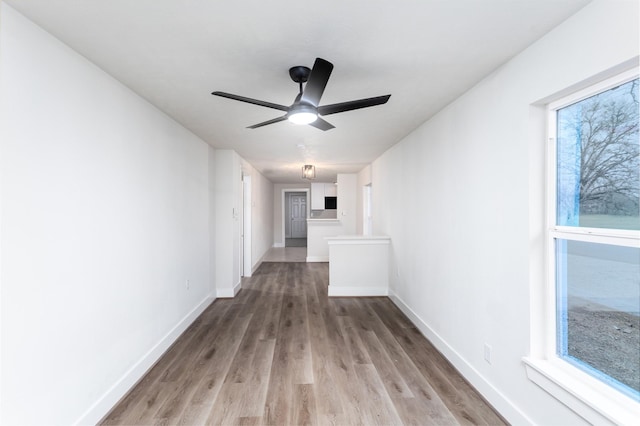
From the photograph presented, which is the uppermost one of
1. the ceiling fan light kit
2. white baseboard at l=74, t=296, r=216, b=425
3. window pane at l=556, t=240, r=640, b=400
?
the ceiling fan light kit

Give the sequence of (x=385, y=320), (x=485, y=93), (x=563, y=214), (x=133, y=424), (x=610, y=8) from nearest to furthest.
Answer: (x=610, y=8) → (x=563, y=214) → (x=133, y=424) → (x=485, y=93) → (x=385, y=320)

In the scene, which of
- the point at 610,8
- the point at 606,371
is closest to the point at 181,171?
the point at 610,8

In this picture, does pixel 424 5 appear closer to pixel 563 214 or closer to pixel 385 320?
pixel 563 214

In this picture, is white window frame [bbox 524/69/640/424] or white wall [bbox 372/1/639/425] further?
white wall [bbox 372/1/639/425]

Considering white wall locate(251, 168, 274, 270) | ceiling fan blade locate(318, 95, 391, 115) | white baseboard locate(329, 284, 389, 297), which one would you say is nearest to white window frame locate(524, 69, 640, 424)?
ceiling fan blade locate(318, 95, 391, 115)

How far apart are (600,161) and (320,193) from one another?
321 inches

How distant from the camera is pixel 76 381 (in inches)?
68.5

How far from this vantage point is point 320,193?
9.49m

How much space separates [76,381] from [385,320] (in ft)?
9.74

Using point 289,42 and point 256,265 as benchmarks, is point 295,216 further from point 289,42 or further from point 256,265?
point 289,42

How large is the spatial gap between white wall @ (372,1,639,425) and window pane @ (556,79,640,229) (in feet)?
0.41

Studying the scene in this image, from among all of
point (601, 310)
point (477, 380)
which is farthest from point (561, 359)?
point (477, 380)

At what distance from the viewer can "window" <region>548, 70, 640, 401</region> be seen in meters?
1.30

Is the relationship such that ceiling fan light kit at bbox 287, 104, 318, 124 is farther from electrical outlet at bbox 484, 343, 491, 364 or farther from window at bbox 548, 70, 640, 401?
electrical outlet at bbox 484, 343, 491, 364
